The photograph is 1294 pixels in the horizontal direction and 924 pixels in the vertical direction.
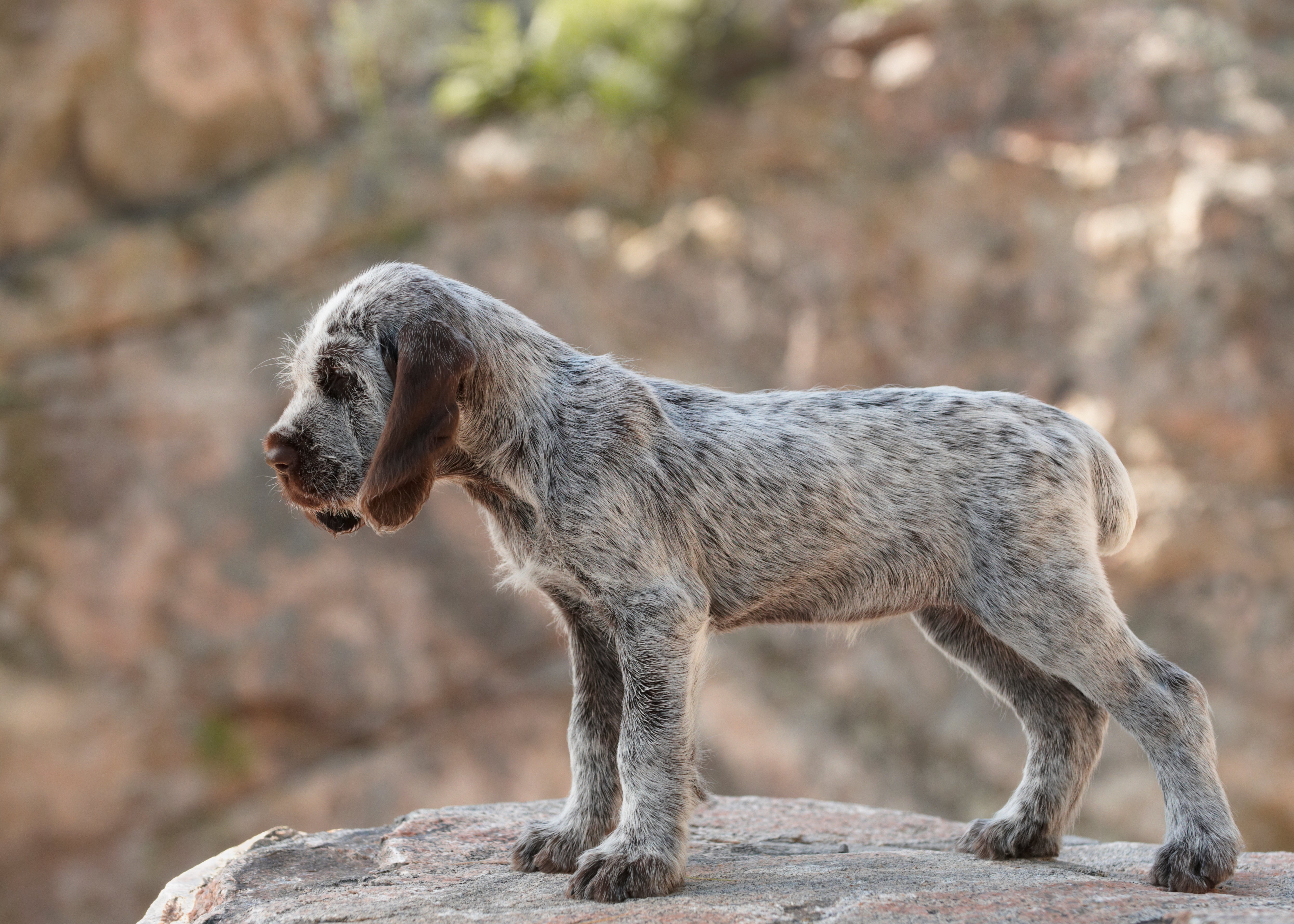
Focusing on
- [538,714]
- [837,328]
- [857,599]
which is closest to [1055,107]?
[837,328]

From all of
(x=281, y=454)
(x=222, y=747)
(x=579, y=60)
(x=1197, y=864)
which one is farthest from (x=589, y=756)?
(x=579, y=60)

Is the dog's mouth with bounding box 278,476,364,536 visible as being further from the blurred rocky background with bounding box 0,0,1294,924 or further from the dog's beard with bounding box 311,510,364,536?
the blurred rocky background with bounding box 0,0,1294,924

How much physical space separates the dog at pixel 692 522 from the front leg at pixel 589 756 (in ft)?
0.03

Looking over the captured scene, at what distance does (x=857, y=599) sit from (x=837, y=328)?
7.60 meters

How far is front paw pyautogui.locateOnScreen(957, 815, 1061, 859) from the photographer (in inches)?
200

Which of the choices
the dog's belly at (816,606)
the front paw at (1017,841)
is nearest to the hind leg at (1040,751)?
the front paw at (1017,841)

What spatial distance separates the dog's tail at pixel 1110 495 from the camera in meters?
4.99

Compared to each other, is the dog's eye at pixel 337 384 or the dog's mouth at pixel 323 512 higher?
the dog's eye at pixel 337 384

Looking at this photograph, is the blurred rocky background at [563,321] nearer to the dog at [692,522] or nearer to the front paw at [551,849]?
the front paw at [551,849]

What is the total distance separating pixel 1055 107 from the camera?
1177cm

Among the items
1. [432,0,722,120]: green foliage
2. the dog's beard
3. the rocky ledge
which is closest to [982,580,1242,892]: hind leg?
the rocky ledge

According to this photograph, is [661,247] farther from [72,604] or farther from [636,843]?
[636,843]

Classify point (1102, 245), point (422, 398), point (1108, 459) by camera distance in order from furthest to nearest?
point (1102, 245) → point (1108, 459) → point (422, 398)

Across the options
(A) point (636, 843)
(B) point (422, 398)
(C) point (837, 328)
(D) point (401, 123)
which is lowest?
(A) point (636, 843)
